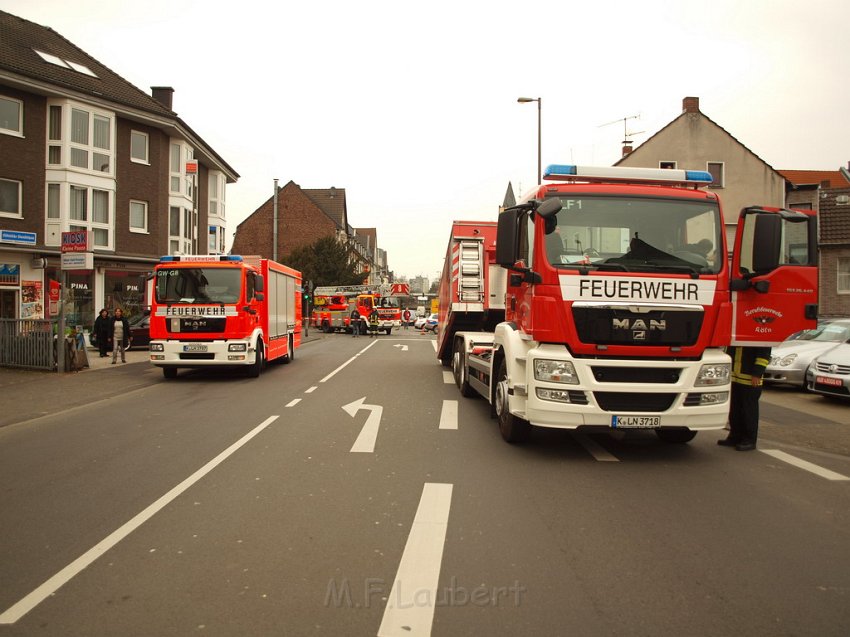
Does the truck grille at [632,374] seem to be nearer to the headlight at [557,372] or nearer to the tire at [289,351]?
the headlight at [557,372]

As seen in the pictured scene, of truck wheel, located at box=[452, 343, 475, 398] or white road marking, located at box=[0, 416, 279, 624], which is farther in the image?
truck wheel, located at box=[452, 343, 475, 398]

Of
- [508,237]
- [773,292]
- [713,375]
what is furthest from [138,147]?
[713,375]

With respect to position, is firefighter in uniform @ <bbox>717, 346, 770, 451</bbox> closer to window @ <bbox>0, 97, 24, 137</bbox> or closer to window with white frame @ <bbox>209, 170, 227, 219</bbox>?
window @ <bbox>0, 97, 24, 137</bbox>

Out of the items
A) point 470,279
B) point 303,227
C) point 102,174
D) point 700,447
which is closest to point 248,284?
point 470,279

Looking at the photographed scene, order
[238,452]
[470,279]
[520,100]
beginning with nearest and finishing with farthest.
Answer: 1. [238,452]
2. [470,279]
3. [520,100]

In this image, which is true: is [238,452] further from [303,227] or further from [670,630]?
[303,227]

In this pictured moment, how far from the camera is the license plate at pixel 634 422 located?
22.0 ft

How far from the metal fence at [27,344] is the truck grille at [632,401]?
14.0 meters

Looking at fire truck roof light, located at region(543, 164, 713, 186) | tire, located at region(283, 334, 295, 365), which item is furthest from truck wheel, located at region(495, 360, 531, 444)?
tire, located at region(283, 334, 295, 365)

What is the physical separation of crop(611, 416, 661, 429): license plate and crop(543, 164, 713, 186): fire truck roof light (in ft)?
8.74

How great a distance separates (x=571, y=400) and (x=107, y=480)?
14.5 ft

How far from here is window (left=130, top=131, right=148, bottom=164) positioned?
30.0 meters

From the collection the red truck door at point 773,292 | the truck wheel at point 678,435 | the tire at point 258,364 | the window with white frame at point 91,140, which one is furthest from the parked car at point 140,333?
the red truck door at point 773,292

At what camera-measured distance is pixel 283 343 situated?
19.5 metres
